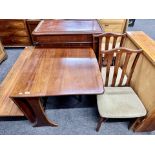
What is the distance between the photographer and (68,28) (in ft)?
5.53

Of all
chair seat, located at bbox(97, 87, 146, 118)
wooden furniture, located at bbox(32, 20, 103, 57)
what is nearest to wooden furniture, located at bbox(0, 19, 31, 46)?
wooden furniture, located at bbox(32, 20, 103, 57)

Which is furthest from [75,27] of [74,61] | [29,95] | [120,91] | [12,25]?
[12,25]

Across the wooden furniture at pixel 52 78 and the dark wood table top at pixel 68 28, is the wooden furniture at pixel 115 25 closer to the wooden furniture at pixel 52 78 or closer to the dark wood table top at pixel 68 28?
the dark wood table top at pixel 68 28

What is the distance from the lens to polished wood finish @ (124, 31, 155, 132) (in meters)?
1.22

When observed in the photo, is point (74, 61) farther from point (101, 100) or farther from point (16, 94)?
point (16, 94)

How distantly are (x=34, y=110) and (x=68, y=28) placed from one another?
107cm

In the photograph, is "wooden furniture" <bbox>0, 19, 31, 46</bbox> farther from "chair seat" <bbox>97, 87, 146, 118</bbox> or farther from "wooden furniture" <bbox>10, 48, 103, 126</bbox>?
"chair seat" <bbox>97, 87, 146, 118</bbox>

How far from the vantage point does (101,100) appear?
1.35 meters

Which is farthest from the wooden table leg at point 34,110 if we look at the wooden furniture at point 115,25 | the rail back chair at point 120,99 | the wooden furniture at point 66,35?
the wooden furniture at point 115,25

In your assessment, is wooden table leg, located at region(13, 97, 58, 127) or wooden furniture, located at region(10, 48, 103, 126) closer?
wooden furniture, located at region(10, 48, 103, 126)

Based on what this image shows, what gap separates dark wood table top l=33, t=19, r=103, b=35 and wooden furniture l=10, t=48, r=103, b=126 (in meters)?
0.20

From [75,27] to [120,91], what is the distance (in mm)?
973
